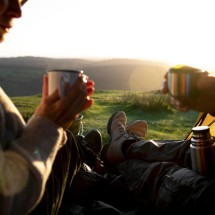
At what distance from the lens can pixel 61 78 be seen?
4.43ft

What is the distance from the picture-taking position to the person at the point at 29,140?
1.20 metres

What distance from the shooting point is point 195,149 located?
2.30 m

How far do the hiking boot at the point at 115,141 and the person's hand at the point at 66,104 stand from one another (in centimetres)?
166

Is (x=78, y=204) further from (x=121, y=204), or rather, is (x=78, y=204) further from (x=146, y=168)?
(x=146, y=168)

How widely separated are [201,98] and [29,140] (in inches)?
56.1

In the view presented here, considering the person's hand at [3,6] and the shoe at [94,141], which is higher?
the person's hand at [3,6]

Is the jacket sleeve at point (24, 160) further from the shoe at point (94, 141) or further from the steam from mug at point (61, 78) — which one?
the shoe at point (94, 141)

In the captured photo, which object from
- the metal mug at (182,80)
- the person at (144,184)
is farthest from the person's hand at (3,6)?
the person at (144,184)

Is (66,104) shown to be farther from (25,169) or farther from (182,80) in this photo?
(182,80)

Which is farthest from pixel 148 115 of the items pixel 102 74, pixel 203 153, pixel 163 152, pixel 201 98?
pixel 102 74

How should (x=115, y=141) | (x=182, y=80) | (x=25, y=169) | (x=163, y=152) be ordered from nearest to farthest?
(x=25, y=169) → (x=182, y=80) → (x=163, y=152) → (x=115, y=141)

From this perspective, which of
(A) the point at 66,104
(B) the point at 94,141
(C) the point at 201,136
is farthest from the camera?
(B) the point at 94,141

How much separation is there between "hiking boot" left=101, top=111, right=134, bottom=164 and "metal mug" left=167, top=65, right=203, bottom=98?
36.9 inches

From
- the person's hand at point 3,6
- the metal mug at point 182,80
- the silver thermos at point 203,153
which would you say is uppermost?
the person's hand at point 3,6
